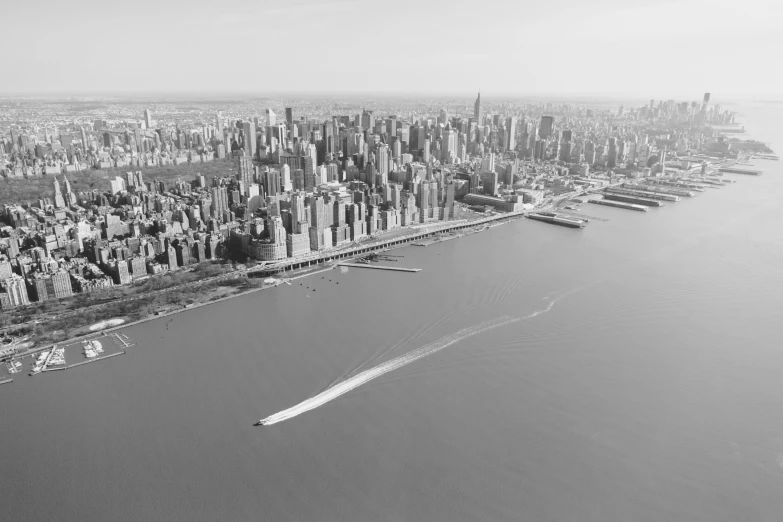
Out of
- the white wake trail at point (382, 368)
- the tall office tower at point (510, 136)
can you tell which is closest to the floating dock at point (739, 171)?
the tall office tower at point (510, 136)

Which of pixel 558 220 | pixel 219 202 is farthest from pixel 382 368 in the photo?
pixel 558 220

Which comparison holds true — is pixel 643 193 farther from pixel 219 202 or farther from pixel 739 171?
pixel 219 202

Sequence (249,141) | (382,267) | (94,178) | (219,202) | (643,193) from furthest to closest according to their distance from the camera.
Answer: (249,141) → (94,178) → (643,193) → (219,202) → (382,267)

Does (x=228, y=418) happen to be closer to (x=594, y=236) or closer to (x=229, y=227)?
(x=229, y=227)

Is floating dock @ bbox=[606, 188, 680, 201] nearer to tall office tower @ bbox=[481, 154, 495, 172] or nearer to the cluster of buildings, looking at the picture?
the cluster of buildings

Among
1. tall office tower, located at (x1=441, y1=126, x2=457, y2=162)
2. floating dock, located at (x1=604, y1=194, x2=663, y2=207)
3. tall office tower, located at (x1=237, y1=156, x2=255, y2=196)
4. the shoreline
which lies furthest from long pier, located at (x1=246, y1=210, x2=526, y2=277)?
tall office tower, located at (x1=441, y1=126, x2=457, y2=162)

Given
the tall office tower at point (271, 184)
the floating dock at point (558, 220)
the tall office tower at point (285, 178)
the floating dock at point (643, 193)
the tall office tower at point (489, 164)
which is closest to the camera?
the floating dock at point (558, 220)

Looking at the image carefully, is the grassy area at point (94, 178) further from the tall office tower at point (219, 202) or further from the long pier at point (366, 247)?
the long pier at point (366, 247)
